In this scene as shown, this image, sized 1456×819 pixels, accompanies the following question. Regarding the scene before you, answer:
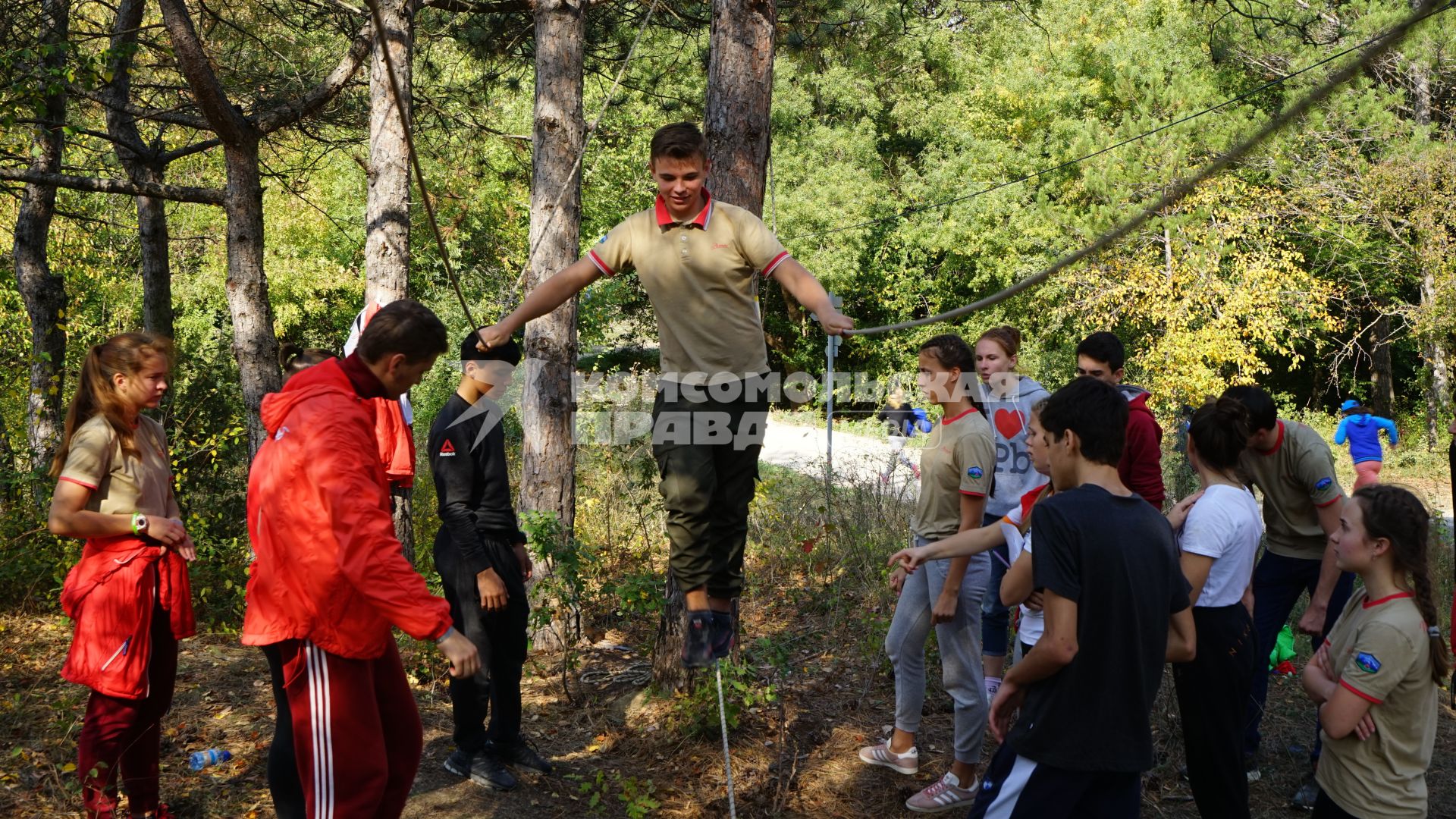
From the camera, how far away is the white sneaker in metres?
4.76

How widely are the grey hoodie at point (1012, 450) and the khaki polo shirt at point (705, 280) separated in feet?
5.35

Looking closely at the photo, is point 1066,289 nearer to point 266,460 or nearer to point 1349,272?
point 1349,272

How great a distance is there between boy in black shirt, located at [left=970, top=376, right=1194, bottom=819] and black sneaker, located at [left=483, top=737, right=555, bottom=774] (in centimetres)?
264

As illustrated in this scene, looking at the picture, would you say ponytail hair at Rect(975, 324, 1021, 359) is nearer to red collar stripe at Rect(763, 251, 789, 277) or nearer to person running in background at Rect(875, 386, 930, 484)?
red collar stripe at Rect(763, 251, 789, 277)

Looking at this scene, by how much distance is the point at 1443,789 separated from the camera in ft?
15.7

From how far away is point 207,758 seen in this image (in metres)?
4.79

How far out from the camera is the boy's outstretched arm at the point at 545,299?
3.82 metres

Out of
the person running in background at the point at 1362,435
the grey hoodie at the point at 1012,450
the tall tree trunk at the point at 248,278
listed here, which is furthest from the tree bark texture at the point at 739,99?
the person running in background at the point at 1362,435

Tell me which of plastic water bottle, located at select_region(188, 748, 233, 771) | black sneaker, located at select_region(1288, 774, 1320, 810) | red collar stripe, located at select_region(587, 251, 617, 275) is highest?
red collar stripe, located at select_region(587, 251, 617, 275)

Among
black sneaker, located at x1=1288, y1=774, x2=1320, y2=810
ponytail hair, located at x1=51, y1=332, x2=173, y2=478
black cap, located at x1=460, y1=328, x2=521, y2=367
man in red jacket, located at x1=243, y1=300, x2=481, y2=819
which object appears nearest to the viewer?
man in red jacket, located at x1=243, y1=300, x2=481, y2=819

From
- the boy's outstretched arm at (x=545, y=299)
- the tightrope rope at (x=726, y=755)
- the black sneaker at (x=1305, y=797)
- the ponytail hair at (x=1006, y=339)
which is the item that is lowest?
the black sneaker at (x=1305, y=797)

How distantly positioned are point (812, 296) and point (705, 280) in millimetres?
509

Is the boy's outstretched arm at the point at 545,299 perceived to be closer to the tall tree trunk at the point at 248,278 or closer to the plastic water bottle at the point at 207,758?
the plastic water bottle at the point at 207,758

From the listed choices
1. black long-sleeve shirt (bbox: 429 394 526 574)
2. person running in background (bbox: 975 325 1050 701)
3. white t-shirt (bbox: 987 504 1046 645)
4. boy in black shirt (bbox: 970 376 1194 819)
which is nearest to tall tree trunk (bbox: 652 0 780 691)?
black long-sleeve shirt (bbox: 429 394 526 574)
